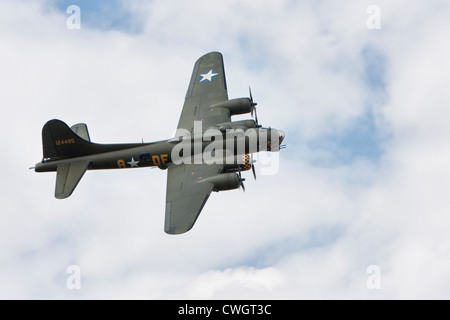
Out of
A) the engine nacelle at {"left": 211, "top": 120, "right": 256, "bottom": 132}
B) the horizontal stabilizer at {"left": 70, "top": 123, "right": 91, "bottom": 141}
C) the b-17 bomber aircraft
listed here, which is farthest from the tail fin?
the engine nacelle at {"left": 211, "top": 120, "right": 256, "bottom": 132}

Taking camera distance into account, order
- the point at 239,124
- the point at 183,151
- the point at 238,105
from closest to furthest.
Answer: the point at 183,151
the point at 239,124
the point at 238,105

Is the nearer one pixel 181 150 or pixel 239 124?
pixel 181 150

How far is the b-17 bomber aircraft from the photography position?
47250 millimetres

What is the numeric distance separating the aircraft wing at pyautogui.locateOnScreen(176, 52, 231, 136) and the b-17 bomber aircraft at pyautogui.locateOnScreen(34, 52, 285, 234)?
0.40 ft

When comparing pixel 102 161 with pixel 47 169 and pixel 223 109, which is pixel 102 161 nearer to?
pixel 47 169

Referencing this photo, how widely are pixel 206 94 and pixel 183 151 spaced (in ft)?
21.4

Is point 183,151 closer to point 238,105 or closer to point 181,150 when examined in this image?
point 181,150

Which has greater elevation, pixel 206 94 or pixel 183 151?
pixel 206 94

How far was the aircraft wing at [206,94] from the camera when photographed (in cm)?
5169

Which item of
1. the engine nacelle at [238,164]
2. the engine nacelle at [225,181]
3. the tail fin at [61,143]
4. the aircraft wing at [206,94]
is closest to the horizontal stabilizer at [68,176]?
the tail fin at [61,143]

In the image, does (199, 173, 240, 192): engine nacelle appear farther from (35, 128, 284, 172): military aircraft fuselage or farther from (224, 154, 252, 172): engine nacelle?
(35, 128, 284, 172): military aircraft fuselage

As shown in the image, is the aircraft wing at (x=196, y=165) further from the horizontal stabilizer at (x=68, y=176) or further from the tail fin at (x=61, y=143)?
the tail fin at (x=61, y=143)

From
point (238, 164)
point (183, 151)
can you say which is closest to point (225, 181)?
point (238, 164)

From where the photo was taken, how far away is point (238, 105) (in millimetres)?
51500
